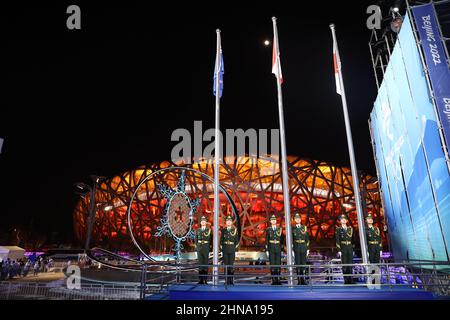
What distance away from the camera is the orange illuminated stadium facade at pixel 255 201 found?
3859 cm

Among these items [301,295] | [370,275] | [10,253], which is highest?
[10,253]

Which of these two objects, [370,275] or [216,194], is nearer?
[370,275]

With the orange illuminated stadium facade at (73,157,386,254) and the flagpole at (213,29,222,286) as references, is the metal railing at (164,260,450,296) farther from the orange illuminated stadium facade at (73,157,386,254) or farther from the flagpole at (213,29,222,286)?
the orange illuminated stadium facade at (73,157,386,254)

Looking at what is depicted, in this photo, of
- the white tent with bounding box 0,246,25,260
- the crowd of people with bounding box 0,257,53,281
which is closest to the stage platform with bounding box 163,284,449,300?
the crowd of people with bounding box 0,257,53,281

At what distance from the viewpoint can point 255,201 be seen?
40.3 meters

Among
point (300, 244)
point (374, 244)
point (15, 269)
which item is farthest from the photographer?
point (15, 269)

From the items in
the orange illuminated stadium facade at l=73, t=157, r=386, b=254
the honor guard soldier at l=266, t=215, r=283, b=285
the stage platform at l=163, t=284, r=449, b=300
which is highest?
the orange illuminated stadium facade at l=73, t=157, r=386, b=254

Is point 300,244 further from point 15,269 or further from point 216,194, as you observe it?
point 15,269

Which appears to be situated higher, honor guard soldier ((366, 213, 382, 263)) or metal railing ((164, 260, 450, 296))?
honor guard soldier ((366, 213, 382, 263))

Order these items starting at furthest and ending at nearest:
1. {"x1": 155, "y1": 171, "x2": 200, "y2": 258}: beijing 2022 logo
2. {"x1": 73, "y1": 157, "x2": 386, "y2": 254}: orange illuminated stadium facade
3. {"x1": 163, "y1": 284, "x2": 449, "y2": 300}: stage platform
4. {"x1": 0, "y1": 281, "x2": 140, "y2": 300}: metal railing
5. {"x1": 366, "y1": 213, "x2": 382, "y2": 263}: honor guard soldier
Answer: {"x1": 73, "y1": 157, "x2": 386, "y2": 254}: orange illuminated stadium facade < {"x1": 155, "y1": 171, "x2": 200, "y2": 258}: beijing 2022 logo < {"x1": 0, "y1": 281, "x2": 140, "y2": 300}: metal railing < {"x1": 366, "y1": 213, "x2": 382, "y2": 263}: honor guard soldier < {"x1": 163, "y1": 284, "x2": 449, "y2": 300}: stage platform

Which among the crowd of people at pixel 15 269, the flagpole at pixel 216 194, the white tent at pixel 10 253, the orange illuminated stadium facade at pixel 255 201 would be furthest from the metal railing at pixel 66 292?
the orange illuminated stadium facade at pixel 255 201

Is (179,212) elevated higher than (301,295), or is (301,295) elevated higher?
(179,212)

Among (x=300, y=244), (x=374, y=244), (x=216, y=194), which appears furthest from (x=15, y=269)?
(x=374, y=244)

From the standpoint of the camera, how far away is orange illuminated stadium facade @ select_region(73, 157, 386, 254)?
38594 mm
